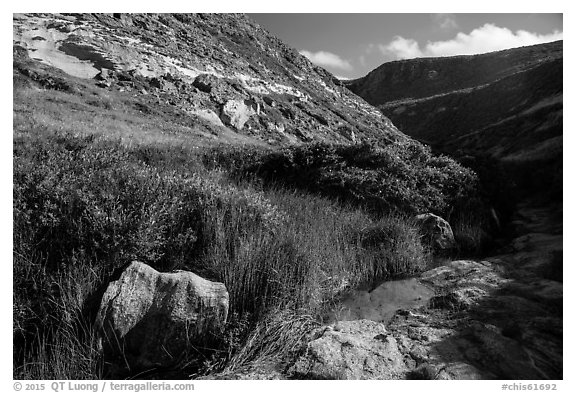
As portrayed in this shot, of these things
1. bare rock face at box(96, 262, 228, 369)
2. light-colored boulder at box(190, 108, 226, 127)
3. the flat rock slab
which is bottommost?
the flat rock slab

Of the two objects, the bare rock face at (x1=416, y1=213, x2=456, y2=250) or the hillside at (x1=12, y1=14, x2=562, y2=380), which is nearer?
the hillside at (x1=12, y1=14, x2=562, y2=380)

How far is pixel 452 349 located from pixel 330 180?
5341mm

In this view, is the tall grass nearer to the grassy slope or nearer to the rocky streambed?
the grassy slope

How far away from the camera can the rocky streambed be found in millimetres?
3396

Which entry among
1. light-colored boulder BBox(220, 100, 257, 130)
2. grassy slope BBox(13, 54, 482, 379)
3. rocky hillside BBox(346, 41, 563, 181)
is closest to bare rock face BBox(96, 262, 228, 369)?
grassy slope BBox(13, 54, 482, 379)

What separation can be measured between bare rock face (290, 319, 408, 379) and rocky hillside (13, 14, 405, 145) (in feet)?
80.7

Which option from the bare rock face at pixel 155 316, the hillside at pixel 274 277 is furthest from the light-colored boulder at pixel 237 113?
the bare rock face at pixel 155 316

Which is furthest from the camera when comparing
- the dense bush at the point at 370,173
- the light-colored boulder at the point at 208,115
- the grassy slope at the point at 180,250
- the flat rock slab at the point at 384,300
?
the light-colored boulder at the point at 208,115

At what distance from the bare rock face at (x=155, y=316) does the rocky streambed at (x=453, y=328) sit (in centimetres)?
101

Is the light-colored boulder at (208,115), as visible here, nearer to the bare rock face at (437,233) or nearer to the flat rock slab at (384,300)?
the bare rock face at (437,233)

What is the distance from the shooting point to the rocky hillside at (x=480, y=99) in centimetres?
2228

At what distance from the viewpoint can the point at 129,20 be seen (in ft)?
146

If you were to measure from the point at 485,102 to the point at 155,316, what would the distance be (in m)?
79.1

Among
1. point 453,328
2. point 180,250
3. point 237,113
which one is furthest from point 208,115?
point 453,328
